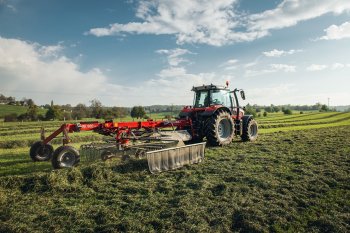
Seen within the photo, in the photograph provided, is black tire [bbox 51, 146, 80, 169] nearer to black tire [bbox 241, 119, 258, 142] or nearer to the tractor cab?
the tractor cab

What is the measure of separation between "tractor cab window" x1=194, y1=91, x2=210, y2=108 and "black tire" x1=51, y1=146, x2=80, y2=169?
21.9 feet

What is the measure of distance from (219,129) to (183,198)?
7167 mm

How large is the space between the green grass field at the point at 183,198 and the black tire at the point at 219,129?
9.17 feet

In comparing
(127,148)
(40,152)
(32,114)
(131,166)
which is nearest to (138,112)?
(32,114)

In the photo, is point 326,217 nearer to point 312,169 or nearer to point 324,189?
point 324,189

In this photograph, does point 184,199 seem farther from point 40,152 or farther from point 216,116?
point 216,116

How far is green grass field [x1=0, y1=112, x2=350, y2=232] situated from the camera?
15.6 feet

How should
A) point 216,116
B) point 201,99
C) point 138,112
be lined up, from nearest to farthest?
point 216,116, point 201,99, point 138,112

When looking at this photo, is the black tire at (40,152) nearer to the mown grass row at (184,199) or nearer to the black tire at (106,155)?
the black tire at (106,155)

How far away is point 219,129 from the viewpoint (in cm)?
1266

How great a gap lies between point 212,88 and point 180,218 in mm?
8817

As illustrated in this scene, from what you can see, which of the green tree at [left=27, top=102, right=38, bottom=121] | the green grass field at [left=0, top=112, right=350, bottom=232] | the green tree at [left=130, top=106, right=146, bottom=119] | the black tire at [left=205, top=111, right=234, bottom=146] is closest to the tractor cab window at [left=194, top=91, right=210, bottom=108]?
the black tire at [left=205, top=111, right=234, bottom=146]

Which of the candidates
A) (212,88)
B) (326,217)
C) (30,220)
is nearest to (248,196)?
(326,217)

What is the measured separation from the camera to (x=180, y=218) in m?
4.93
